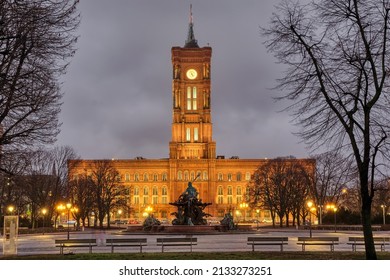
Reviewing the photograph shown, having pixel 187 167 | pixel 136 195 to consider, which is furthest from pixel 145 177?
pixel 187 167

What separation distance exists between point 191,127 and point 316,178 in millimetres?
79276

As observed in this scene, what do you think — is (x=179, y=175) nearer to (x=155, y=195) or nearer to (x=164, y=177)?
(x=164, y=177)

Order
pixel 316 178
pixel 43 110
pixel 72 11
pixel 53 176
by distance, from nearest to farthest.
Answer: pixel 72 11
pixel 43 110
pixel 53 176
pixel 316 178

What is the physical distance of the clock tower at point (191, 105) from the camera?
472 feet

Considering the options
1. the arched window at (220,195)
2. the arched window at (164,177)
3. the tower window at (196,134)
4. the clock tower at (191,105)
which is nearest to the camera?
the arched window at (220,195)

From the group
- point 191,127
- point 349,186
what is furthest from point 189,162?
point 349,186

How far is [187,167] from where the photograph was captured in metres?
143

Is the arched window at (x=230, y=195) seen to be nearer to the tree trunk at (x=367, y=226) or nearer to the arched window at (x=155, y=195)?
the arched window at (x=155, y=195)

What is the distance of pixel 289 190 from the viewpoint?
73.8 m

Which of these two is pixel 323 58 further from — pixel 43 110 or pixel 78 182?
pixel 78 182

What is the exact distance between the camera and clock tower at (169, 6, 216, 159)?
144000 mm

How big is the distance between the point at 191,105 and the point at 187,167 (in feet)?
57.0

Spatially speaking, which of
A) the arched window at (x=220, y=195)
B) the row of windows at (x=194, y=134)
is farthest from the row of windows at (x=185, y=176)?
the row of windows at (x=194, y=134)

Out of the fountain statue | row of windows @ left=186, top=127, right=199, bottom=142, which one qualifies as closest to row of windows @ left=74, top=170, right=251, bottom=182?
row of windows @ left=186, top=127, right=199, bottom=142
